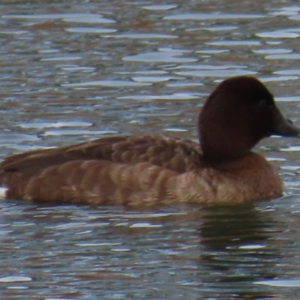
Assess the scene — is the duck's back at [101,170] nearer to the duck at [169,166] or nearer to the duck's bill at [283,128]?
the duck at [169,166]

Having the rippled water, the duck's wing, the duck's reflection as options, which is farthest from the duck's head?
the duck's reflection

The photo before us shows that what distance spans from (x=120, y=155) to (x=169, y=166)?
0.38m

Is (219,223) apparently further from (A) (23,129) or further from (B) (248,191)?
(A) (23,129)

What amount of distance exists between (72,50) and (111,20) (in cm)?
143

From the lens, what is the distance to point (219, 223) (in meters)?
10.4

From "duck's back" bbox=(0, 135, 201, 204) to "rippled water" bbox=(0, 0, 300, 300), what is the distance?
6.7 inches

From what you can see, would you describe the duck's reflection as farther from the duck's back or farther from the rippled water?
the duck's back

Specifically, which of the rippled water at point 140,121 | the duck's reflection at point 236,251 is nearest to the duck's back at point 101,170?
the rippled water at point 140,121

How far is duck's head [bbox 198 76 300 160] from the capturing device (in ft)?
36.9

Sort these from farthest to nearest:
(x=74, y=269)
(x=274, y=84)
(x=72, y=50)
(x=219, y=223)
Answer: (x=72, y=50) < (x=274, y=84) < (x=219, y=223) < (x=74, y=269)

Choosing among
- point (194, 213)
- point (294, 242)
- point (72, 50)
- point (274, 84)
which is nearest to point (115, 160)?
point (194, 213)

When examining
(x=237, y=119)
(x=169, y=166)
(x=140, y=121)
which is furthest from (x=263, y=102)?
(x=140, y=121)

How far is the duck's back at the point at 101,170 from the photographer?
35.9 feet

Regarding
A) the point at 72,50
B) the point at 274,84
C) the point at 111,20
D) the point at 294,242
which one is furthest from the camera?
the point at 111,20
